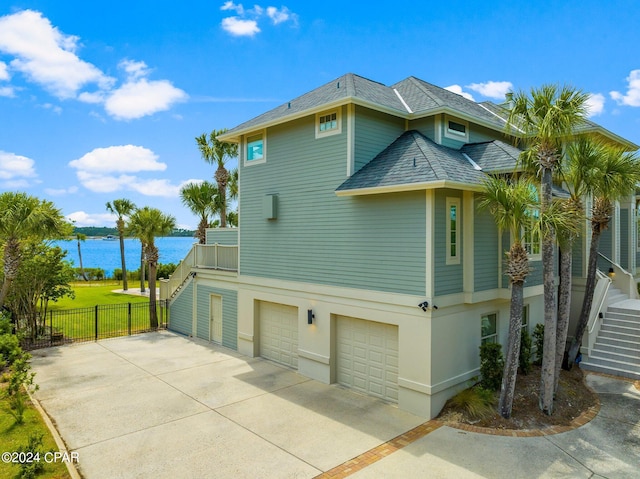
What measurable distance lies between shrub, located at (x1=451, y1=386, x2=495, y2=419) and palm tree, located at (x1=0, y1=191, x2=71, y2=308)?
47.7ft

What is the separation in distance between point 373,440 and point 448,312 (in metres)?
3.38

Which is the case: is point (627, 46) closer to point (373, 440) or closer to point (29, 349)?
point (373, 440)

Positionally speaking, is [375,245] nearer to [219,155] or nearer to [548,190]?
[548,190]

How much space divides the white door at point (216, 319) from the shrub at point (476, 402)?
987 cm

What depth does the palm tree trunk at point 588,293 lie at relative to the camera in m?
10.8

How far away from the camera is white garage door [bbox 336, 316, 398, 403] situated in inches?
393

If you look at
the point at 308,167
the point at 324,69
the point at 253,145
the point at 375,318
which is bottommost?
the point at 375,318

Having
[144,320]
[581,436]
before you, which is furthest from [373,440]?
[144,320]

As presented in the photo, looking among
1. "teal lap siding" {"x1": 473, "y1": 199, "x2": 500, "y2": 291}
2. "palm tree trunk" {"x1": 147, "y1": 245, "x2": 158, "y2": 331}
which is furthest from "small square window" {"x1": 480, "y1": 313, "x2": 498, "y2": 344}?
"palm tree trunk" {"x1": 147, "y1": 245, "x2": 158, "y2": 331}

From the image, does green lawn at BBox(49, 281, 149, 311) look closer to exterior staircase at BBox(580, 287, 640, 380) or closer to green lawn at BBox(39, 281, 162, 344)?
green lawn at BBox(39, 281, 162, 344)

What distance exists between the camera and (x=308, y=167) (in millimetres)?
11953

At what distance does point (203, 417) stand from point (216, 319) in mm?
7448

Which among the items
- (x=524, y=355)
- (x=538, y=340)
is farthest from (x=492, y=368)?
(x=538, y=340)

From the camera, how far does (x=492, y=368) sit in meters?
9.58
